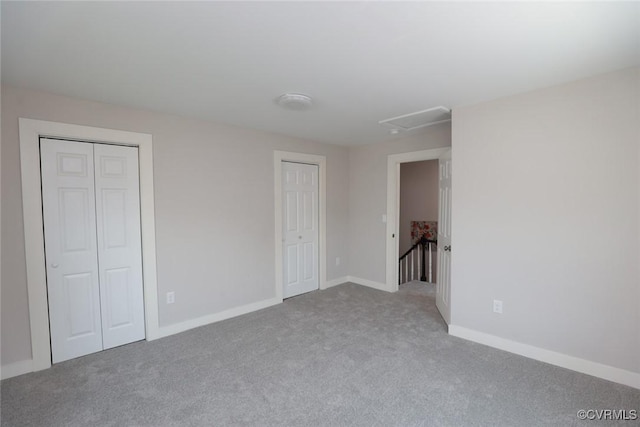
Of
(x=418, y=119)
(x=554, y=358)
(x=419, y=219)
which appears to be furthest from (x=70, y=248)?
(x=419, y=219)

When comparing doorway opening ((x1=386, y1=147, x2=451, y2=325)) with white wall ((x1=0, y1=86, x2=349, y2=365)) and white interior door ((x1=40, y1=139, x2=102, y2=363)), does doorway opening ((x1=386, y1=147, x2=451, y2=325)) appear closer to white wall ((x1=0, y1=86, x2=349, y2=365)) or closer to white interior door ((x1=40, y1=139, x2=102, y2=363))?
white wall ((x1=0, y1=86, x2=349, y2=365))

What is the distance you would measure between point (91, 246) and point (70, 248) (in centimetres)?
15

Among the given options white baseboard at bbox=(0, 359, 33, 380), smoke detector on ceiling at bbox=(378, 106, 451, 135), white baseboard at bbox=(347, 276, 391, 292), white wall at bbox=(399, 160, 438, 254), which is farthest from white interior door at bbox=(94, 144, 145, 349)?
white wall at bbox=(399, 160, 438, 254)

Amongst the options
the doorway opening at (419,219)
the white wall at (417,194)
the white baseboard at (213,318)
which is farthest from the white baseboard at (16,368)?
the white wall at (417,194)

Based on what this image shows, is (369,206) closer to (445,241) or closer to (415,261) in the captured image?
(445,241)

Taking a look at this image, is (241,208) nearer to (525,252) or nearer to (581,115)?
(525,252)

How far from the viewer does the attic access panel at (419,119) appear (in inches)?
118

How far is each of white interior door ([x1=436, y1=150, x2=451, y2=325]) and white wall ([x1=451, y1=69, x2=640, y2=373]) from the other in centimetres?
22

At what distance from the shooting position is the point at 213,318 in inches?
Answer: 135

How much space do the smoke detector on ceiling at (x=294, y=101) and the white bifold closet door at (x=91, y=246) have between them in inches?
62.6

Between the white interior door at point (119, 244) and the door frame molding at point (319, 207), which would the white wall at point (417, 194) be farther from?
the white interior door at point (119, 244)

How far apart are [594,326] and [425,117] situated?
235 cm

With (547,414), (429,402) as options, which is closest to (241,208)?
(429,402)

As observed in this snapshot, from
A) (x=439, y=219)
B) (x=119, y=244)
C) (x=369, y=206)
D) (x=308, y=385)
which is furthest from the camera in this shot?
(x=369, y=206)
